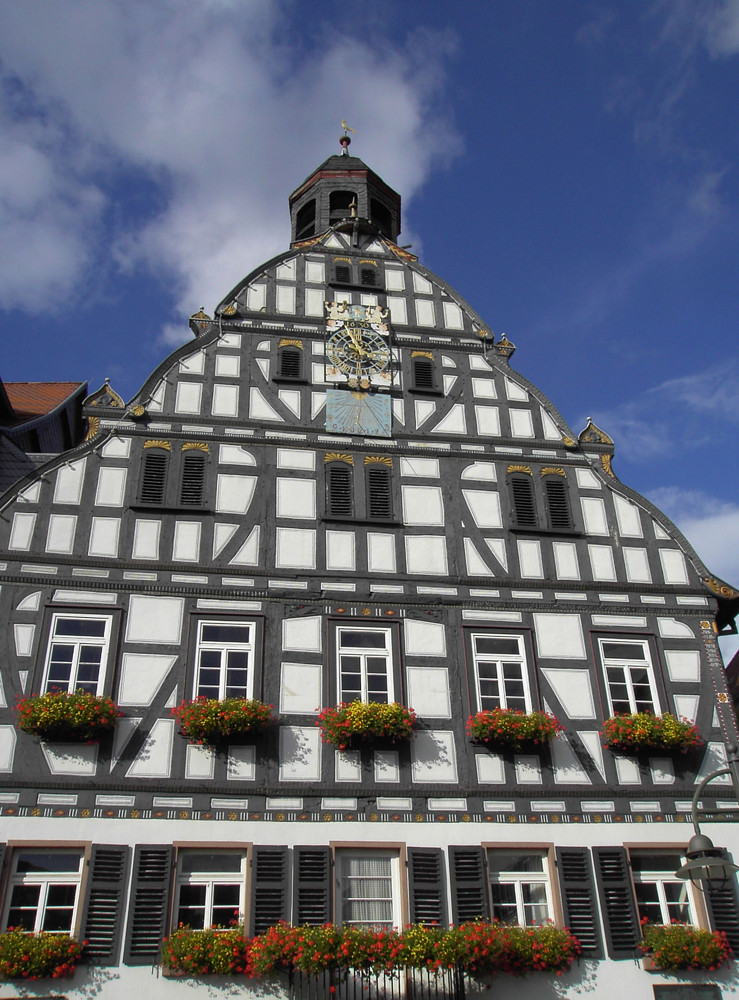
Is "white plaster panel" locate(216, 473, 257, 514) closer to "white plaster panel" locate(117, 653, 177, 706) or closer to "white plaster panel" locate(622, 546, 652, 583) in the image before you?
"white plaster panel" locate(117, 653, 177, 706)

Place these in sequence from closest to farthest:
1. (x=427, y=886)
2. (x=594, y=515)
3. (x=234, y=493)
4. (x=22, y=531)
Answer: (x=427, y=886) < (x=22, y=531) < (x=234, y=493) < (x=594, y=515)

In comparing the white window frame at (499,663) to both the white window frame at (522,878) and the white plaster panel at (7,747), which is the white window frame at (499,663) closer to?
the white window frame at (522,878)

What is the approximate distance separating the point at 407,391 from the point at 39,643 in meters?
7.24

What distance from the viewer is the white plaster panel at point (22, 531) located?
14.1 m

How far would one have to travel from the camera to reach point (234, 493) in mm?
15227

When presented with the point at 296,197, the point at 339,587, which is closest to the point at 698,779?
the point at 339,587

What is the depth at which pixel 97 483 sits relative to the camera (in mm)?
14969

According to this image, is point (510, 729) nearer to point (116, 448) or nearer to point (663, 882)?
point (663, 882)

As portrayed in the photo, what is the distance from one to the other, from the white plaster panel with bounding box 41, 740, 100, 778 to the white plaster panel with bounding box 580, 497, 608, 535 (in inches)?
313

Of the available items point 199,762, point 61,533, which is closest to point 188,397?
point 61,533

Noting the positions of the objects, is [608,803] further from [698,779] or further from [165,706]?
[165,706]

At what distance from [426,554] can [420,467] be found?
1.67m

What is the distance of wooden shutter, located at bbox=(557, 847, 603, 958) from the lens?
12.1m

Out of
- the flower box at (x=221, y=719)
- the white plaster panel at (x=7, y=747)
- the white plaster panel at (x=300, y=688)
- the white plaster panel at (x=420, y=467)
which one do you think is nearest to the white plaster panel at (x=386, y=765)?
the white plaster panel at (x=300, y=688)
